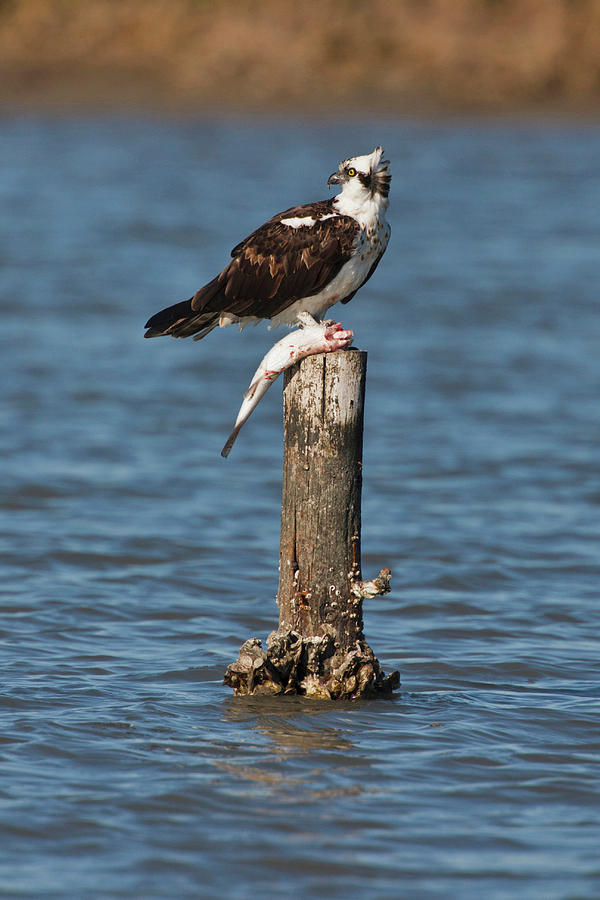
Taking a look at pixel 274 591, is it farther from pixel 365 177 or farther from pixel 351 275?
pixel 365 177

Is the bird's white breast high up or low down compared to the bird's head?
down

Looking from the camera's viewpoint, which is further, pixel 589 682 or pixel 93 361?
pixel 93 361

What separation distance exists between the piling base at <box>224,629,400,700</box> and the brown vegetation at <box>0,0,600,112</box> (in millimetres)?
33986

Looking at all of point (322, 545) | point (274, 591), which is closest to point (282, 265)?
point (322, 545)

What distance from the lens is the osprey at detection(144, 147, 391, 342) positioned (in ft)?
23.5

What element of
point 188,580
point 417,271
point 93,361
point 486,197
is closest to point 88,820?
point 188,580

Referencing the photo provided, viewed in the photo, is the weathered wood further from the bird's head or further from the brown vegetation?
the brown vegetation

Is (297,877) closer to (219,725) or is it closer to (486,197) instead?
(219,725)

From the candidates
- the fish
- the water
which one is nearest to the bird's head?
the fish

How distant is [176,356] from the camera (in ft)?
63.5

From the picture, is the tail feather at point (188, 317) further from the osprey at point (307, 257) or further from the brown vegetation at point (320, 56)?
the brown vegetation at point (320, 56)

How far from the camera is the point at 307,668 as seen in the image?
7176 millimetres

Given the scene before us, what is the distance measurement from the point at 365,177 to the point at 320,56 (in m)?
34.2

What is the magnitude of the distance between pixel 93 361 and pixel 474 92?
80.3ft
